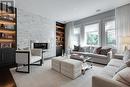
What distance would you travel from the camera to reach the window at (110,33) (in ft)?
16.1

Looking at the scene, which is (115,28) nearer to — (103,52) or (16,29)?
(103,52)

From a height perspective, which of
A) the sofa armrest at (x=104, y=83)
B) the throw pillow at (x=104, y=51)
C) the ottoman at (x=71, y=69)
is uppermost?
the throw pillow at (x=104, y=51)

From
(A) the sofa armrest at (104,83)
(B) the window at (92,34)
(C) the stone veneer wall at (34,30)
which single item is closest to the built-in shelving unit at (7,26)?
(C) the stone veneer wall at (34,30)

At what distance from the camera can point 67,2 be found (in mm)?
3781

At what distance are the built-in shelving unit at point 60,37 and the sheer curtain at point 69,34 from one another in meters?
0.34

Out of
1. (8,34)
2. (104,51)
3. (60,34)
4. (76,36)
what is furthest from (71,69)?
(60,34)

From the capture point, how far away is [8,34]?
14.3 feet

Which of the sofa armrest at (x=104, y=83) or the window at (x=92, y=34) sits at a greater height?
the window at (x=92, y=34)

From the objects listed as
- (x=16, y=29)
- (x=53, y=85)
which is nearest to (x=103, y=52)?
(x=53, y=85)

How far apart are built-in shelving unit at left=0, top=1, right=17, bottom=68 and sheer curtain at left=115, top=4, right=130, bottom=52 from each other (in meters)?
4.79

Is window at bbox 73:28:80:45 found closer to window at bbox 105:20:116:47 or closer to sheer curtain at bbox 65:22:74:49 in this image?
sheer curtain at bbox 65:22:74:49

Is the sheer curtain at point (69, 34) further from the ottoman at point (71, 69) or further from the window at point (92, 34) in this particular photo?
the ottoman at point (71, 69)

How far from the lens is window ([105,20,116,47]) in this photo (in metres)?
4.91

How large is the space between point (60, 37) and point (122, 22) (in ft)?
14.6
